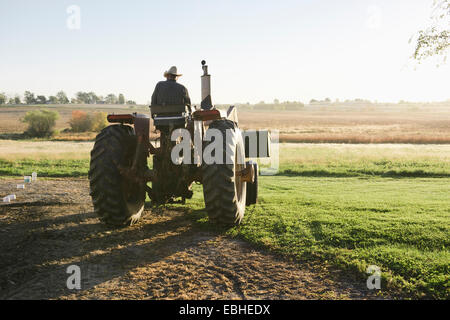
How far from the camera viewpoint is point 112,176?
618cm

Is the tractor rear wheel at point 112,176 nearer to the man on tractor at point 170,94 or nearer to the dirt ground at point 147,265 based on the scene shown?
the dirt ground at point 147,265

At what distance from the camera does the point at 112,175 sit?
20.3ft

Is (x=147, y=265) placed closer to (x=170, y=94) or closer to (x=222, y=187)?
(x=222, y=187)

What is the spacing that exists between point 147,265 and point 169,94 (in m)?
2.85

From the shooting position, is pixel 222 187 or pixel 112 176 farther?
pixel 112 176

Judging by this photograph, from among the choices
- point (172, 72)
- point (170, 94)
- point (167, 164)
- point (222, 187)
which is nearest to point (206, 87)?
point (172, 72)

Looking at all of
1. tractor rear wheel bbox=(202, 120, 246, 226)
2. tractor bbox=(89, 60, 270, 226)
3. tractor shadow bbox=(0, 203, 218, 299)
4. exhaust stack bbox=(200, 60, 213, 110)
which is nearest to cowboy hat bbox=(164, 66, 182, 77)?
tractor bbox=(89, 60, 270, 226)

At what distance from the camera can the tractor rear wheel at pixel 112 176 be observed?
6172mm

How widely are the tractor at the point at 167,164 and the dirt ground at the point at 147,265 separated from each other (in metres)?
0.54

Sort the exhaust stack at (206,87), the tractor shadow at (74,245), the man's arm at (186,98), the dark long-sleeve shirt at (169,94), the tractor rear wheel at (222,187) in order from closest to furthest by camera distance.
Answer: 1. the tractor shadow at (74,245)
2. the tractor rear wheel at (222,187)
3. the dark long-sleeve shirt at (169,94)
4. the man's arm at (186,98)
5. the exhaust stack at (206,87)

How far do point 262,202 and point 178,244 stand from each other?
393 cm

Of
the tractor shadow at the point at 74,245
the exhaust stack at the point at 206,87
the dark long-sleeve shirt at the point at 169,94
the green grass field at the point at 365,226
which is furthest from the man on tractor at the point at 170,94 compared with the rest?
the green grass field at the point at 365,226

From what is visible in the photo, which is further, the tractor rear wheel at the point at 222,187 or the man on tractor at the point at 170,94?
the man on tractor at the point at 170,94
